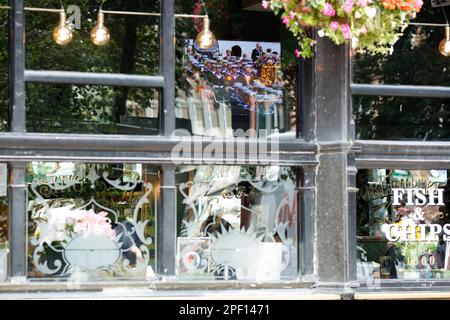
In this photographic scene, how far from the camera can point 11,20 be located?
6.41 m

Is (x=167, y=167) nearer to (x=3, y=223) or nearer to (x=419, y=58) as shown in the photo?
(x=3, y=223)

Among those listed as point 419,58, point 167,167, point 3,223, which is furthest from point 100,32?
point 419,58

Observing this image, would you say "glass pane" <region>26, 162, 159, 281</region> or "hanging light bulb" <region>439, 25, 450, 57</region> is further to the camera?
"hanging light bulb" <region>439, 25, 450, 57</region>

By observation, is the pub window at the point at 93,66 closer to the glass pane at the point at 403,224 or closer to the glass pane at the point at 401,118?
the glass pane at the point at 401,118

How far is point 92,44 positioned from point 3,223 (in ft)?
4.77

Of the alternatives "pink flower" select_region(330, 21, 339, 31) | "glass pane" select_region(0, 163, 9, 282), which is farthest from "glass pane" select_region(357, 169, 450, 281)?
"glass pane" select_region(0, 163, 9, 282)

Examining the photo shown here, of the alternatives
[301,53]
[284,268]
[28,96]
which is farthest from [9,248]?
[301,53]

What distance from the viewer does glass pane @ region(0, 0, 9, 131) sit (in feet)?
21.1

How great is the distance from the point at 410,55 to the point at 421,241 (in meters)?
1.50

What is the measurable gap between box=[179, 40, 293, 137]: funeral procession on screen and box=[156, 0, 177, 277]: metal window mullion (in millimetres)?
233

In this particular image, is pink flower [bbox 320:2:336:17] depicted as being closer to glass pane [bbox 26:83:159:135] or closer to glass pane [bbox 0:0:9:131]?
glass pane [bbox 26:83:159:135]

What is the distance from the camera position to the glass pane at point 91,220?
21.3 ft

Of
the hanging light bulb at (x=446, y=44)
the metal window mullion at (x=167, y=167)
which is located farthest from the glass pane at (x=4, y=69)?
the hanging light bulb at (x=446, y=44)
